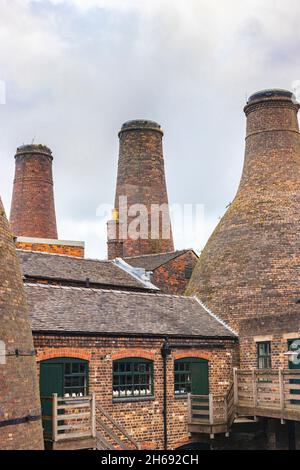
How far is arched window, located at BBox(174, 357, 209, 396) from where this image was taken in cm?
1884

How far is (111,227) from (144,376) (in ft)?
53.9

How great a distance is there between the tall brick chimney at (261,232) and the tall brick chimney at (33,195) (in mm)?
13762

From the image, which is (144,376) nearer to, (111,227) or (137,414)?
(137,414)

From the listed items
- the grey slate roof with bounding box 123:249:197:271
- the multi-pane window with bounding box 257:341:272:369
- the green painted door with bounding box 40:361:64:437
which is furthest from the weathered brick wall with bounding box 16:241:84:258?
the green painted door with bounding box 40:361:64:437

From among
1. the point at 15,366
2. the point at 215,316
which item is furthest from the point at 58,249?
the point at 15,366

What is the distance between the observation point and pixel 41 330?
1555cm

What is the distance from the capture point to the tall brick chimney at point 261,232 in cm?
2172

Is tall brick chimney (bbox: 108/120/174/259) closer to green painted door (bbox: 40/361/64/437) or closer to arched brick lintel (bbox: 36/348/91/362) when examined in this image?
arched brick lintel (bbox: 36/348/91/362)

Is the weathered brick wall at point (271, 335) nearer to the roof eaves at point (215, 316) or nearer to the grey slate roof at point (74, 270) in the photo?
the roof eaves at point (215, 316)

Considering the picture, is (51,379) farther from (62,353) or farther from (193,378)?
(193,378)

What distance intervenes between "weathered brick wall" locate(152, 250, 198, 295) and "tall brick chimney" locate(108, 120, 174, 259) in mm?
4067

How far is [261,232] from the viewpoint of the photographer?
2305 cm

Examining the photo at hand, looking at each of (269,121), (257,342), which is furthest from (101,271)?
(269,121)

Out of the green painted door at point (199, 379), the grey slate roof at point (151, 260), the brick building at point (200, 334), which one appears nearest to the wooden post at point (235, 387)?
the brick building at point (200, 334)
